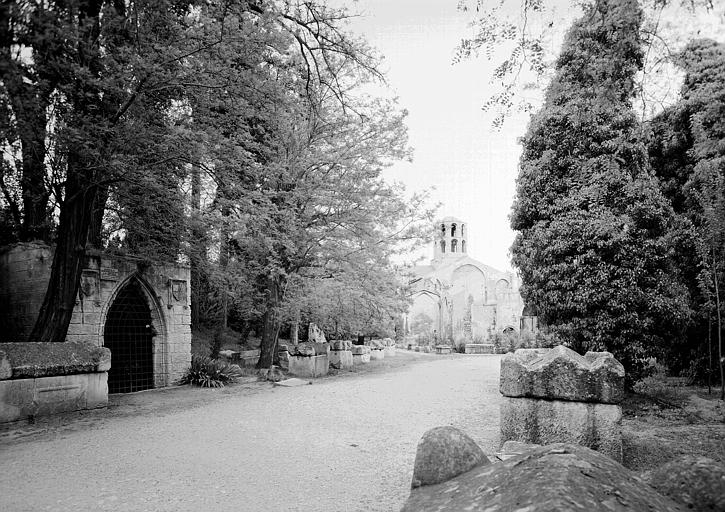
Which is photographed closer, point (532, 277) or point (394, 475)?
point (394, 475)

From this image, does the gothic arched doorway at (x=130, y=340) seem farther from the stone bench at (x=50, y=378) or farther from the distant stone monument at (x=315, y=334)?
the distant stone monument at (x=315, y=334)

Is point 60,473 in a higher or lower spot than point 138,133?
lower

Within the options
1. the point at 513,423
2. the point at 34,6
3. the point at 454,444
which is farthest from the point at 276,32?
the point at 454,444

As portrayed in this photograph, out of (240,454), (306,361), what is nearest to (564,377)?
(240,454)

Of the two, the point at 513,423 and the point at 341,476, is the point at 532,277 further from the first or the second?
the point at 341,476

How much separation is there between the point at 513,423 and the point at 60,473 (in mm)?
5515

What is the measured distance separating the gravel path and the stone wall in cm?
364

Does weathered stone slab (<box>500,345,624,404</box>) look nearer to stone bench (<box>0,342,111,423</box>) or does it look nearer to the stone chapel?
stone bench (<box>0,342,111,423</box>)

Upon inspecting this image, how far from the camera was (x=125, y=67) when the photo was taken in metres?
8.16

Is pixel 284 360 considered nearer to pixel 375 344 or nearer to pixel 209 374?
pixel 209 374

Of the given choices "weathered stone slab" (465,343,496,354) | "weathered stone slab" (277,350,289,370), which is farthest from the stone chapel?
"weathered stone slab" (277,350,289,370)

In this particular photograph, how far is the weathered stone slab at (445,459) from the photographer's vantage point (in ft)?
6.47

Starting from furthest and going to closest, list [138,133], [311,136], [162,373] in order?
[311,136], [162,373], [138,133]

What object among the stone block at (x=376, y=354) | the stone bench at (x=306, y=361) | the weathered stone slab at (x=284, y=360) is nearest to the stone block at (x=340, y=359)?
the weathered stone slab at (x=284, y=360)
